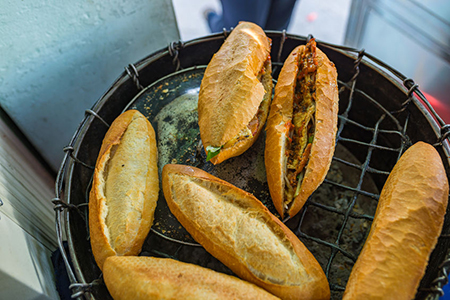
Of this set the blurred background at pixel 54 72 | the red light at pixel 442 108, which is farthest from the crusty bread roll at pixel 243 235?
the red light at pixel 442 108

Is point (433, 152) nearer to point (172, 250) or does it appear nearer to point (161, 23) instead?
point (172, 250)

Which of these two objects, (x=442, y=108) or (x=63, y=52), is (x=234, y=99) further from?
(x=442, y=108)

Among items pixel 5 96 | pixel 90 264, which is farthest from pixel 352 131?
pixel 5 96

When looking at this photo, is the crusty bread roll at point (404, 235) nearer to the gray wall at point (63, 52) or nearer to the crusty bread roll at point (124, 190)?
the crusty bread roll at point (124, 190)

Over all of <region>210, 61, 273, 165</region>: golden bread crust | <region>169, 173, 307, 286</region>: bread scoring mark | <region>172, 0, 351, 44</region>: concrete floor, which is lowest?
<region>169, 173, 307, 286</region>: bread scoring mark

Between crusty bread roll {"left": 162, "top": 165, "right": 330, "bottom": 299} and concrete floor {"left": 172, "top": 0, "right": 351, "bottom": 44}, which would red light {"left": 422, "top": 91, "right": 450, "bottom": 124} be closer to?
concrete floor {"left": 172, "top": 0, "right": 351, "bottom": 44}

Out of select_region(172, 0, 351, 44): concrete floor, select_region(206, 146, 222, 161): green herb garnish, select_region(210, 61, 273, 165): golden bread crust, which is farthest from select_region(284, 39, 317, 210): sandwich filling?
select_region(172, 0, 351, 44): concrete floor

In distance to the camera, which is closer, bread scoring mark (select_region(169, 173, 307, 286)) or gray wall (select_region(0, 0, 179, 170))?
bread scoring mark (select_region(169, 173, 307, 286))
